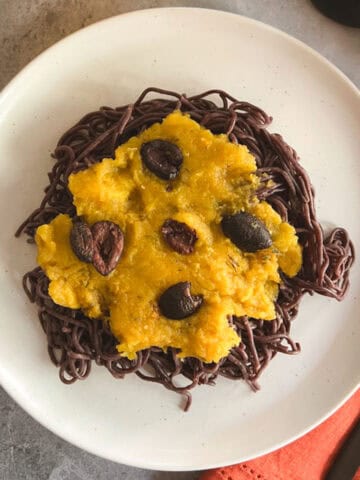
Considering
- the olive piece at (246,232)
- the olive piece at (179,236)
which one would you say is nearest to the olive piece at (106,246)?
the olive piece at (179,236)

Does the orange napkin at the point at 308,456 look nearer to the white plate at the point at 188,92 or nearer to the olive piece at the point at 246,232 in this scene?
the white plate at the point at 188,92

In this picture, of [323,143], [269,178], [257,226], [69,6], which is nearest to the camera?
[257,226]

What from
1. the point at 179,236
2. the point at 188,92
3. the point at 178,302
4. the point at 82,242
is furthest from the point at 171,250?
the point at 188,92

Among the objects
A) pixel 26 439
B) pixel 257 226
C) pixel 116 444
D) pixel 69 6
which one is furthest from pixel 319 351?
pixel 69 6

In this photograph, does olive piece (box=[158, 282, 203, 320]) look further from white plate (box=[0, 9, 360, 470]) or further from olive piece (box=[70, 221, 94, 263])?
white plate (box=[0, 9, 360, 470])

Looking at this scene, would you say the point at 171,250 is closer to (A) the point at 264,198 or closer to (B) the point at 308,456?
(A) the point at 264,198

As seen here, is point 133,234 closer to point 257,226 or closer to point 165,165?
point 165,165
